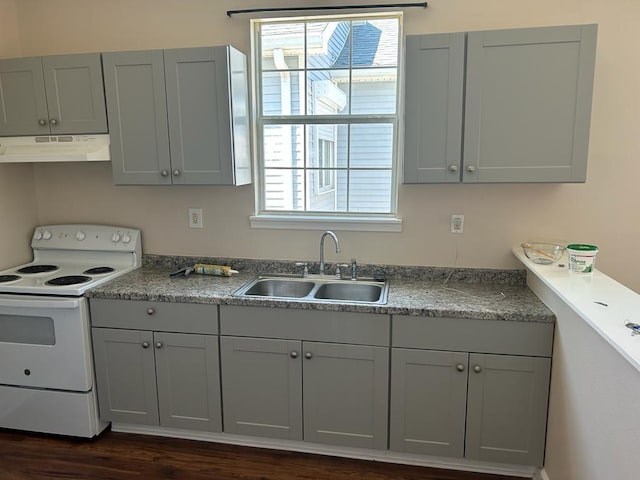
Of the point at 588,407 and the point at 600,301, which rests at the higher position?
the point at 600,301

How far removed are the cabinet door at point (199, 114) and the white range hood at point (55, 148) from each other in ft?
1.31

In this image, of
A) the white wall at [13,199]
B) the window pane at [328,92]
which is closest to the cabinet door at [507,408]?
the window pane at [328,92]

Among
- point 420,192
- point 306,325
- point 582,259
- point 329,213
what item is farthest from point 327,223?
point 582,259

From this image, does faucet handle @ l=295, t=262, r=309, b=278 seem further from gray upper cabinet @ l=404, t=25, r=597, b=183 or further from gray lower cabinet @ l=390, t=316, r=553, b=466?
gray upper cabinet @ l=404, t=25, r=597, b=183

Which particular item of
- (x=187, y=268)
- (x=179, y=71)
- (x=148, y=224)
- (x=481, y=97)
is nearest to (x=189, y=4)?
(x=179, y=71)

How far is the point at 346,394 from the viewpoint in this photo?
86.6 inches

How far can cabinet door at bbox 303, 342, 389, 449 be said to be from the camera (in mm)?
2150

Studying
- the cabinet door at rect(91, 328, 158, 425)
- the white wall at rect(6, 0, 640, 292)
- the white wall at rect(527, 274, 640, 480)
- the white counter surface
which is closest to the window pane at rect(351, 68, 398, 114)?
the white wall at rect(6, 0, 640, 292)

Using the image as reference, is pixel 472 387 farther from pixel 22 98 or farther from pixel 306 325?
pixel 22 98

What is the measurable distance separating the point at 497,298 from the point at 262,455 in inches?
55.8

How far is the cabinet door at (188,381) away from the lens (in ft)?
7.52

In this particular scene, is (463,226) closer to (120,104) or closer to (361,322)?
(361,322)

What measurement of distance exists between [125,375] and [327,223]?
53.3 inches

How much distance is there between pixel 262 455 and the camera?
2.33 m
